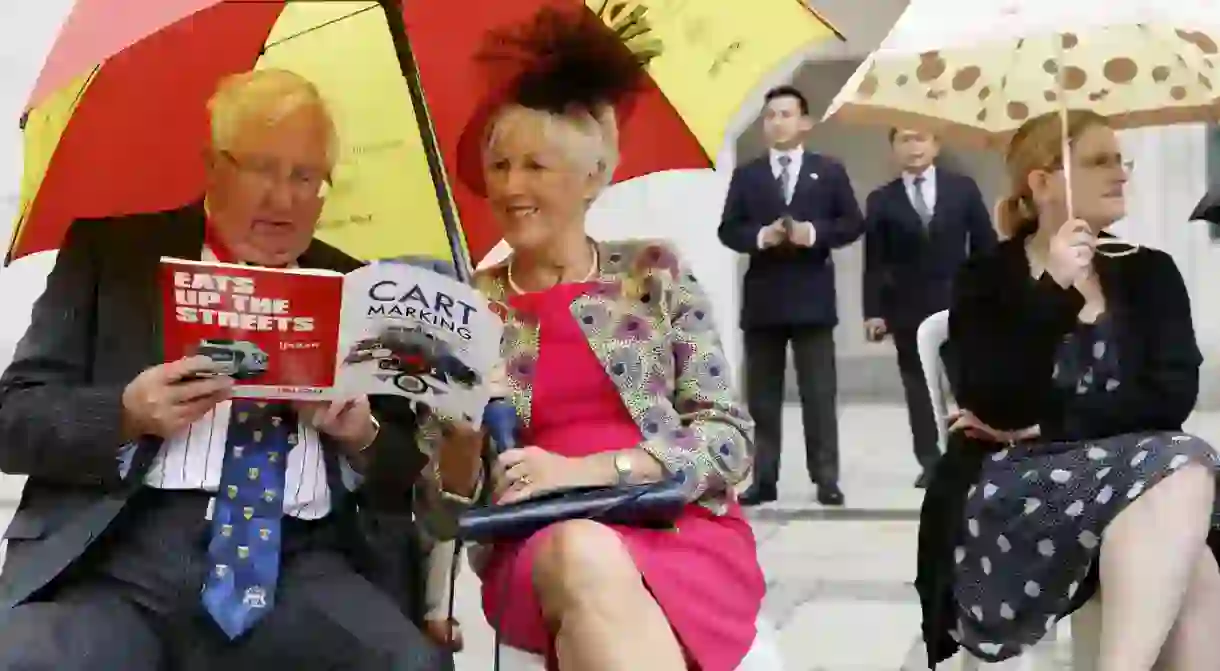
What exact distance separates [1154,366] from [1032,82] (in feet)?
1.66

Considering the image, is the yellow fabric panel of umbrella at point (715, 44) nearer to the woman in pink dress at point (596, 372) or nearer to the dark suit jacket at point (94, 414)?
the woman in pink dress at point (596, 372)

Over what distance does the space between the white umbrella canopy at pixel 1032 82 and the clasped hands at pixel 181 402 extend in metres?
0.90

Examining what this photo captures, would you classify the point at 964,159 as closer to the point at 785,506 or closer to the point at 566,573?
the point at 785,506

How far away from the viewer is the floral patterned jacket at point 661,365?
1551mm

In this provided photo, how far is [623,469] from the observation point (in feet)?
4.92

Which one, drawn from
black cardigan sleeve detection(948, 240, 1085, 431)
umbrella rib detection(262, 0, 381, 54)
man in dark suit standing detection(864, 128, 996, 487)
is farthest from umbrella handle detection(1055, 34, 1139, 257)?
man in dark suit standing detection(864, 128, 996, 487)

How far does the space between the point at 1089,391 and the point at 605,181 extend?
0.77 m

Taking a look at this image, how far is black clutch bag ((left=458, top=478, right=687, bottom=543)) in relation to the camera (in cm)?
143

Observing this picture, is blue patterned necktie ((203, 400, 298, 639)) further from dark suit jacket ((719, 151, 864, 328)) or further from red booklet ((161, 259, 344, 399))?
dark suit jacket ((719, 151, 864, 328))

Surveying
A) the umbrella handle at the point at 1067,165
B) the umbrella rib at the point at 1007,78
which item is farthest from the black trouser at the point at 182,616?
the umbrella rib at the point at 1007,78

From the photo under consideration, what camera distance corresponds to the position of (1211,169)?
19.8ft

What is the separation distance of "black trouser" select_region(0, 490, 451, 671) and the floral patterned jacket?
0.16m

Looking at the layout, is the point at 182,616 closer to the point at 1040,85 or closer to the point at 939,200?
the point at 1040,85

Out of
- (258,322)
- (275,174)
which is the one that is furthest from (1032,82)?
(258,322)
